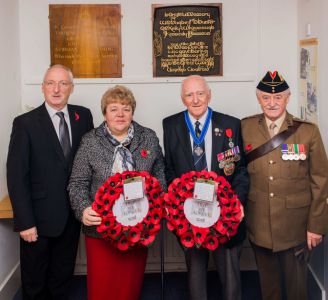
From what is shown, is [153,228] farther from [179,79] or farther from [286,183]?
[179,79]

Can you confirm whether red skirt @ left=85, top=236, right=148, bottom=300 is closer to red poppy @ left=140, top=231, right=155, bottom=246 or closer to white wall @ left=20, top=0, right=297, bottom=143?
red poppy @ left=140, top=231, right=155, bottom=246

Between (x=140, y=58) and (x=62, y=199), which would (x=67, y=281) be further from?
(x=140, y=58)

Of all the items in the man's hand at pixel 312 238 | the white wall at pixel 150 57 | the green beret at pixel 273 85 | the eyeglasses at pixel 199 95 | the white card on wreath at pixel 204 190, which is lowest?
the man's hand at pixel 312 238

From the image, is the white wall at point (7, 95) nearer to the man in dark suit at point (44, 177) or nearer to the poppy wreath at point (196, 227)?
the man in dark suit at point (44, 177)

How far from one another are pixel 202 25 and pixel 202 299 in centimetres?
205

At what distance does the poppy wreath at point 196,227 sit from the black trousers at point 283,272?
1.47 ft

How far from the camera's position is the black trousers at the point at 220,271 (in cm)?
276

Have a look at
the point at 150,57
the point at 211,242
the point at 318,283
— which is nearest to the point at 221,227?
the point at 211,242

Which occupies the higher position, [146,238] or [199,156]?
[199,156]

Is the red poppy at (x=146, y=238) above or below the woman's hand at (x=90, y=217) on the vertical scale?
below

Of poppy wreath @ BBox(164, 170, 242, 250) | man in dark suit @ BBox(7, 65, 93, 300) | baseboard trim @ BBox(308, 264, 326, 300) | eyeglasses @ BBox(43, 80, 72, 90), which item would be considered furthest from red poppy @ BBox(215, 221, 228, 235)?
eyeglasses @ BBox(43, 80, 72, 90)

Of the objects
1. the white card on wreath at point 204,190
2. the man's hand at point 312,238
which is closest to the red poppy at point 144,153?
the white card on wreath at point 204,190

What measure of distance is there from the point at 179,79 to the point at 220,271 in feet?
5.22

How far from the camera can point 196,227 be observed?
8.20 ft
